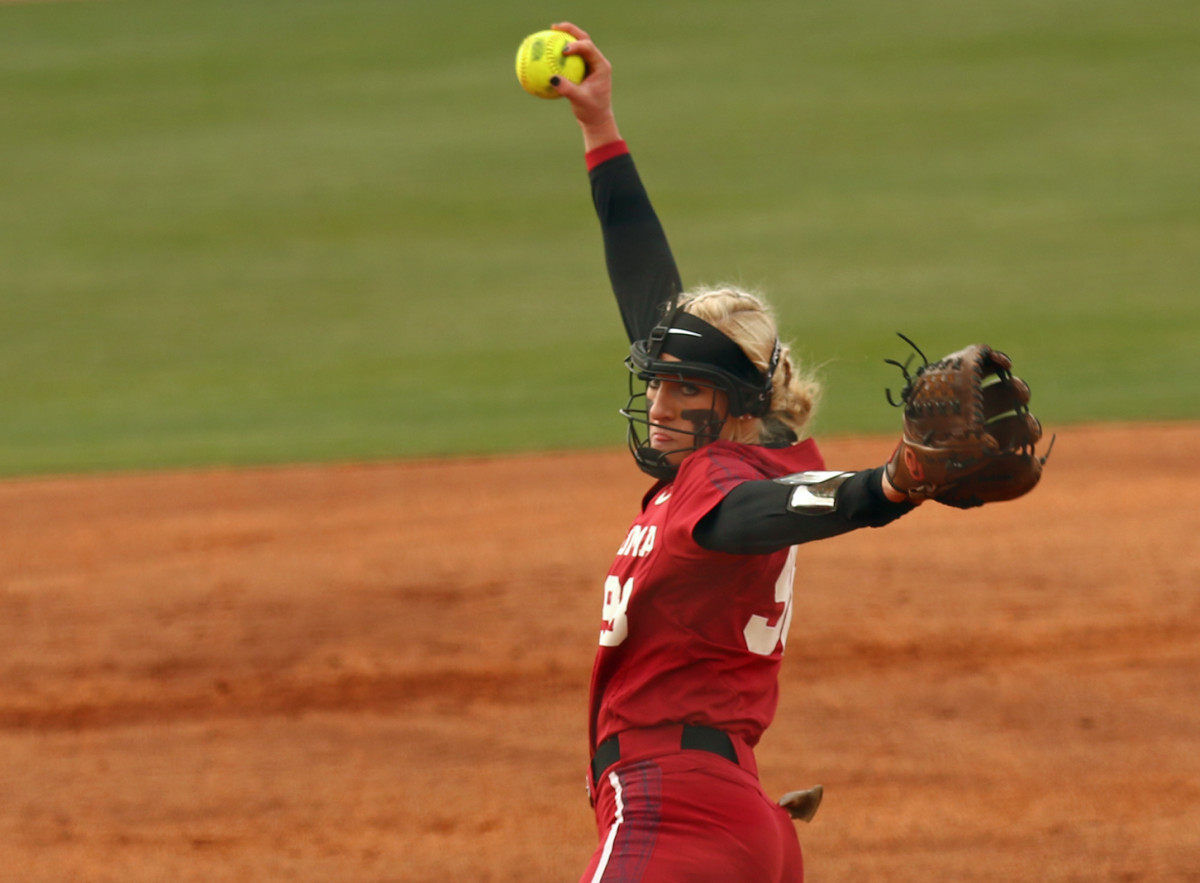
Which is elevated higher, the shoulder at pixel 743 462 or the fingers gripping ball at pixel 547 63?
the fingers gripping ball at pixel 547 63

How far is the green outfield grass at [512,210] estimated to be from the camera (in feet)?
39.3

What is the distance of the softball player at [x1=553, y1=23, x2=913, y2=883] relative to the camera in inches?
111

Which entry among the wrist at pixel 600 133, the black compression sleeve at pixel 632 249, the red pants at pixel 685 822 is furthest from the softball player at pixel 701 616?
the wrist at pixel 600 133

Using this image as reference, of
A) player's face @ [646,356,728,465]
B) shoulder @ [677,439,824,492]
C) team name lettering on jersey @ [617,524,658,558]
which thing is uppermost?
player's face @ [646,356,728,465]

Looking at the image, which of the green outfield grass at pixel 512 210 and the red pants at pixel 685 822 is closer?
the red pants at pixel 685 822

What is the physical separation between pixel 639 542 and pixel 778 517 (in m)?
0.54

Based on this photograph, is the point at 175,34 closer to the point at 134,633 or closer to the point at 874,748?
the point at 134,633

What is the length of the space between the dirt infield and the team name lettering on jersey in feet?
7.21

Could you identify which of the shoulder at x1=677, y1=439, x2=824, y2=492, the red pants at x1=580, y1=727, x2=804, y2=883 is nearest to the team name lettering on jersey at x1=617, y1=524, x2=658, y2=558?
the shoulder at x1=677, y1=439, x2=824, y2=492

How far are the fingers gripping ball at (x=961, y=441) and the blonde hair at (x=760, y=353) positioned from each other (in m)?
0.66

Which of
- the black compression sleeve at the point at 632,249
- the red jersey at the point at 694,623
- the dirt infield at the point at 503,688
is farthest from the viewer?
the dirt infield at the point at 503,688

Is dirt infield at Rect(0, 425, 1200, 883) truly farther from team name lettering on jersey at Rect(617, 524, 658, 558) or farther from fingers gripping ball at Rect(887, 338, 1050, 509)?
fingers gripping ball at Rect(887, 338, 1050, 509)

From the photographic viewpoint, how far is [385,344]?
13945 mm

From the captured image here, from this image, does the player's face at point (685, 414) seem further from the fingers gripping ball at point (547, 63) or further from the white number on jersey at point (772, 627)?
the fingers gripping ball at point (547, 63)
